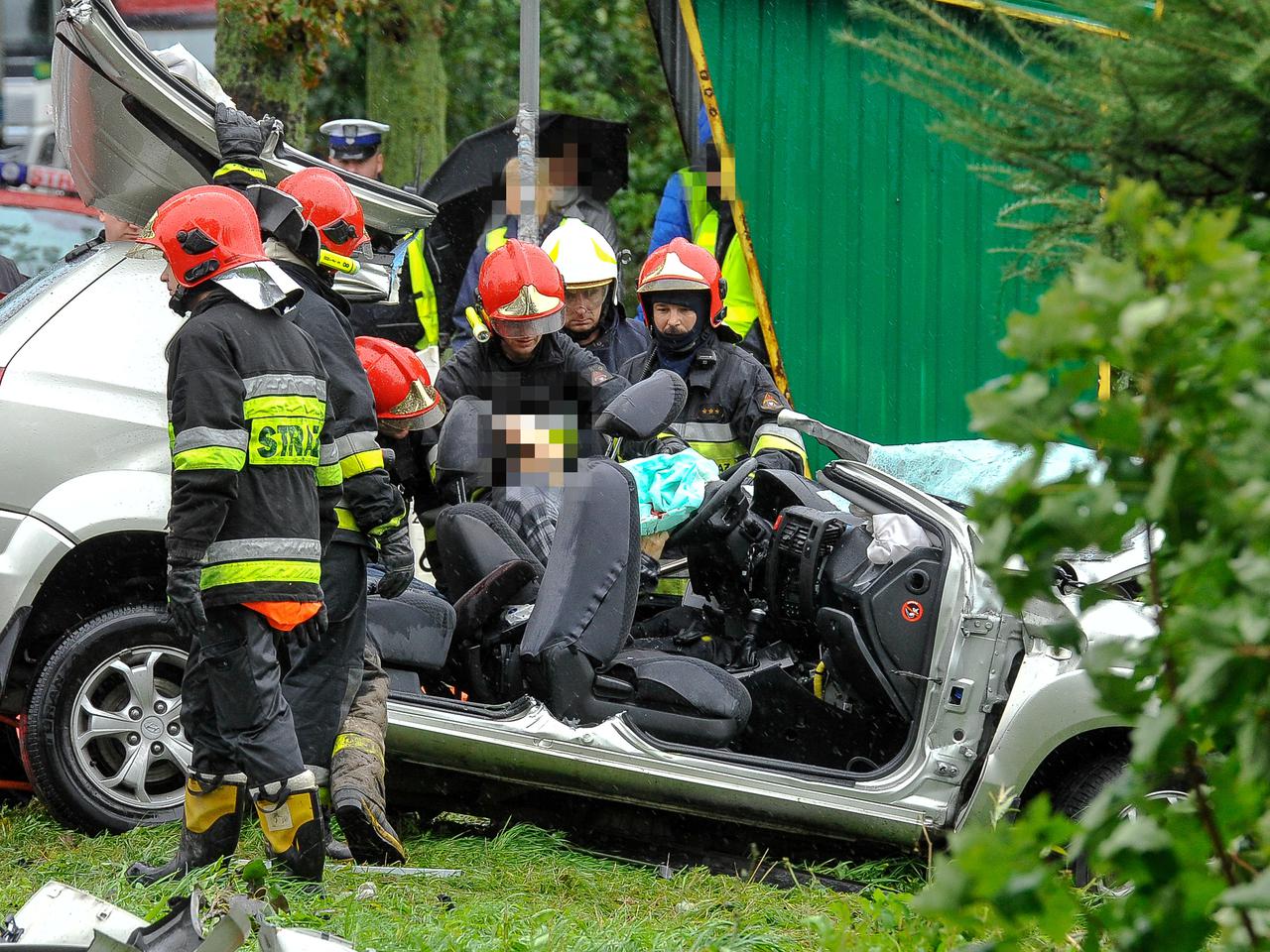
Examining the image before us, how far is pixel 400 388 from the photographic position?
5.20 metres

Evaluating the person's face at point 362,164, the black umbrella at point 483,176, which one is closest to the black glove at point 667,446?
the black umbrella at point 483,176

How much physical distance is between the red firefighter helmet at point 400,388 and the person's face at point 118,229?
0.81 m

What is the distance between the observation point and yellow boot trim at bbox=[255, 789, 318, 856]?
167 inches

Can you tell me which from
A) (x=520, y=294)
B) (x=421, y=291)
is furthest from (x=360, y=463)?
(x=421, y=291)

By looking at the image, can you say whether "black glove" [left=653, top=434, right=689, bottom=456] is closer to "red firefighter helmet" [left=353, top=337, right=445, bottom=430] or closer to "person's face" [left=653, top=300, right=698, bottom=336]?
"red firefighter helmet" [left=353, top=337, right=445, bottom=430]

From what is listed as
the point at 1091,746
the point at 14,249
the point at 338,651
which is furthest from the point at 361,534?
the point at 14,249

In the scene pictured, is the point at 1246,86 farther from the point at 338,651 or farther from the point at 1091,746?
the point at 338,651

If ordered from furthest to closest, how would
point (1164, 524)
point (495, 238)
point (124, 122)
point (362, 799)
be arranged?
1. point (495, 238)
2. point (124, 122)
3. point (362, 799)
4. point (1164, 524)

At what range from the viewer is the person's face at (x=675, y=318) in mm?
6352

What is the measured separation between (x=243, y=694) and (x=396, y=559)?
70cm

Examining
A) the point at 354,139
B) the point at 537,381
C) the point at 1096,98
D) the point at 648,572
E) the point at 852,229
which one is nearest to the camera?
the point at 1096,98

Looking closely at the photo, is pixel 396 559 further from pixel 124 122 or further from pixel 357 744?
pixel 124 122

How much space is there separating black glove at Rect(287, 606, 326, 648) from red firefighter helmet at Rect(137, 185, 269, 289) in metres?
0.94

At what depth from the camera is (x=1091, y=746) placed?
4.32 m
